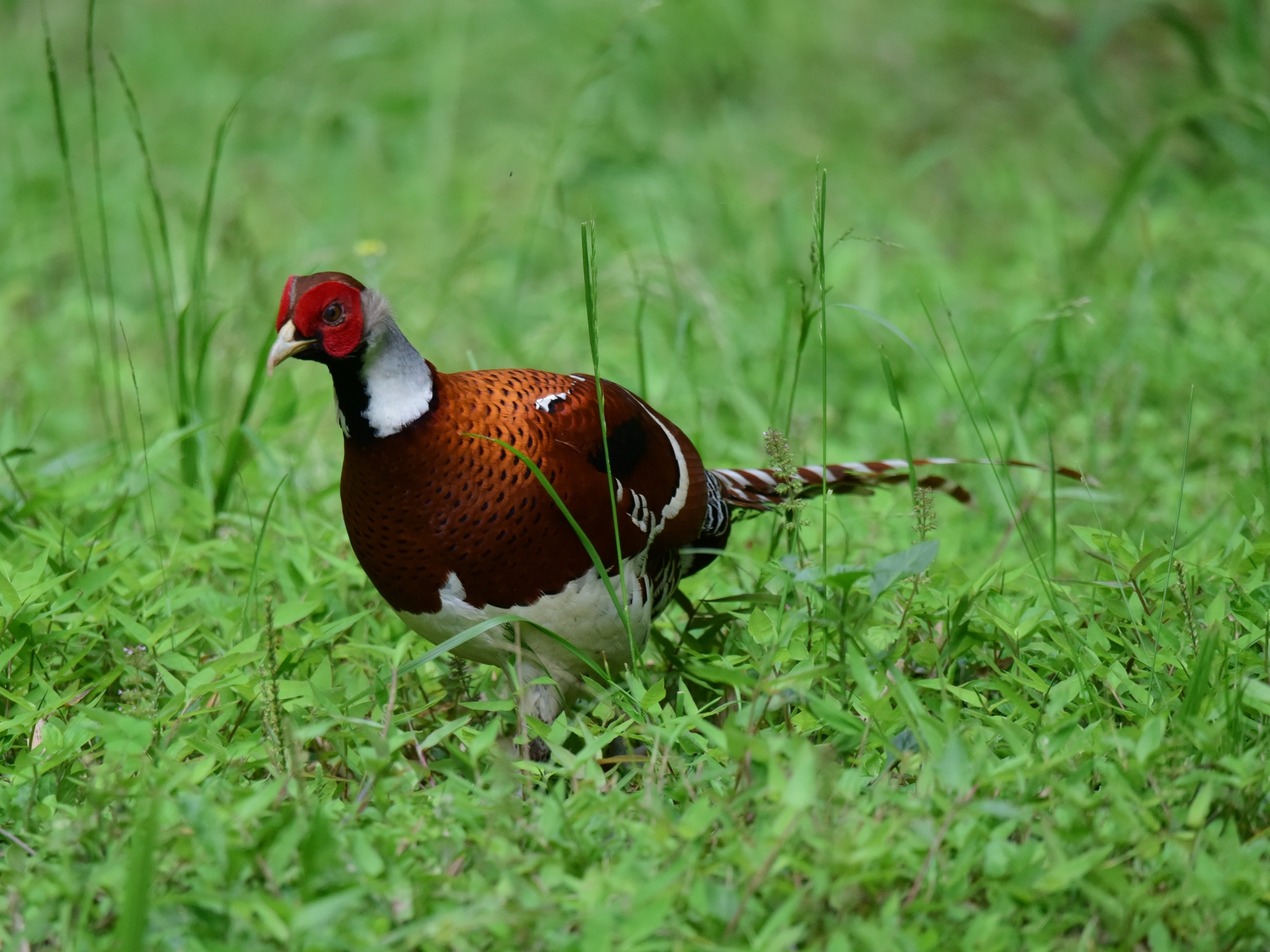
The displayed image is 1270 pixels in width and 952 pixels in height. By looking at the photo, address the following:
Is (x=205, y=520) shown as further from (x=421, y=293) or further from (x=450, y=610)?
(x=421, y=293)

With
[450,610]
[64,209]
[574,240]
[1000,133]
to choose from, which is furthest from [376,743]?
[1000,133]

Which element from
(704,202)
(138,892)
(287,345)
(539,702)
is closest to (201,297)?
(287,345)

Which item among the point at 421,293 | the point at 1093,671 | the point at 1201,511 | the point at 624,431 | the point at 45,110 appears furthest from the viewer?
the point at 45,110

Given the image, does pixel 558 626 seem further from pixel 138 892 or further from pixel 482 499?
pixel 138 892

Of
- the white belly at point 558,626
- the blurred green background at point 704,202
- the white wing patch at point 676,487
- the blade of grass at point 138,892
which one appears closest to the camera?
the blade of grass at point 138,892

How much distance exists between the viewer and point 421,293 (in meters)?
5.04

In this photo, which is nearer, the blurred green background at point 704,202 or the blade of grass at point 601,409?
the blade of grass at point 601,409

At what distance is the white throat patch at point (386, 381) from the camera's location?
221 cm

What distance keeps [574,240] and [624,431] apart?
9.97 feet

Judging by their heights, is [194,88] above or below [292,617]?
above

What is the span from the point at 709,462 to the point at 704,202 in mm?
2107

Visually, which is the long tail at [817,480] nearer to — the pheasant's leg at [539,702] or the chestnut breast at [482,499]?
the chestnut breast at [482,499]

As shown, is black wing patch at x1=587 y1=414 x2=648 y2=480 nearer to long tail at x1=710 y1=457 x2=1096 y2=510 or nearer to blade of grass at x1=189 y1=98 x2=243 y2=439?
long tail at x1=710 y1=457 x2=1096 y2=510

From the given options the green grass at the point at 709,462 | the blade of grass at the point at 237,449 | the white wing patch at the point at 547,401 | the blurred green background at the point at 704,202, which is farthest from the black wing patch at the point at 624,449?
the blade of grass at the point at 237,449
